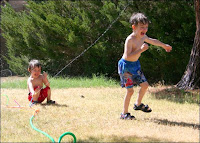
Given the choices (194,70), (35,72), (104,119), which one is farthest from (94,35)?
(104,119)

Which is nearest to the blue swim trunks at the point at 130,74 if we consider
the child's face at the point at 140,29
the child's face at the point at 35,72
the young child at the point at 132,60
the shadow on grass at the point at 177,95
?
the young child at the point at 132,60

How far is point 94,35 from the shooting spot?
9312 mm

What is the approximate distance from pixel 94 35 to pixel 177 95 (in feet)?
11.9

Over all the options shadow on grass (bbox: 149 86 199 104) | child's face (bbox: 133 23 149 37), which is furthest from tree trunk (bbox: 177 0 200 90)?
child's face (bbox: 133 23 149 37)

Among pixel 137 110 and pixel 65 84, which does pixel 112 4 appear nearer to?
pixel 65 84

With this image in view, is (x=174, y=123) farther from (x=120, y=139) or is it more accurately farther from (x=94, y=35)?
(x=94, y=35)

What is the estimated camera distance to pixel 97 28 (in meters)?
9.26

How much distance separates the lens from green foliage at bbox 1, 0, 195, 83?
797 centimetres

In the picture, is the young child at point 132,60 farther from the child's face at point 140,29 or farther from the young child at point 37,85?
the young child at point 37,85

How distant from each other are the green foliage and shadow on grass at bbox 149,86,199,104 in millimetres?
1259

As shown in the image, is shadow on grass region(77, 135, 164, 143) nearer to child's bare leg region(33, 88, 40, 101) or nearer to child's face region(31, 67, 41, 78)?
child's bare leg region(33, 88, 40, 101)

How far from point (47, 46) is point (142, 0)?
3269 millimetres

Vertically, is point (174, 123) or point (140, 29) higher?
point (140, 29)

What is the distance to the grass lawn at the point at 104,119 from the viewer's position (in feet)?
11.7
